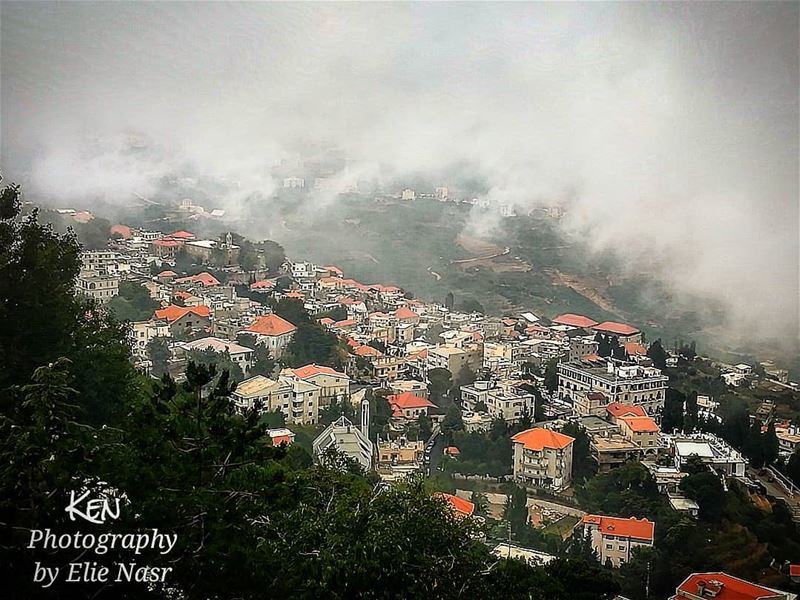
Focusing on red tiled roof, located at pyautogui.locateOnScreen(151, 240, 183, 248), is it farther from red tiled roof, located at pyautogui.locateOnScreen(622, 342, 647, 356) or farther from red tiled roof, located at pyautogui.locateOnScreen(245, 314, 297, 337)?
red tiled roof, located at pyautogui.locateOnScreen(622, 342, 647, 356)

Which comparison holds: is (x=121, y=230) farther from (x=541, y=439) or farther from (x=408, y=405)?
(x=541, y=439)

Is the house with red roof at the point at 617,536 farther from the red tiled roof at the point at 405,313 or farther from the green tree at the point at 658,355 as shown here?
the red tiled roof at the point at 405,313

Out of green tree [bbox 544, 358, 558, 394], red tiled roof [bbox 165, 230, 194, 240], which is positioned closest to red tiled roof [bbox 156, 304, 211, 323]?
red tiled roof [bbox 165, 230, 194, 240]

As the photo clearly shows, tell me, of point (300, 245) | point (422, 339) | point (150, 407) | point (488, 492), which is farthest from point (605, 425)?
point (300, 245)

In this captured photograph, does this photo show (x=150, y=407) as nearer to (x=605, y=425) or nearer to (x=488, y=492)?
(x=488, y=492)

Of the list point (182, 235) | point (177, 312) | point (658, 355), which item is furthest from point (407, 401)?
point (182, 235)

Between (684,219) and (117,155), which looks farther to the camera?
(117,155)
